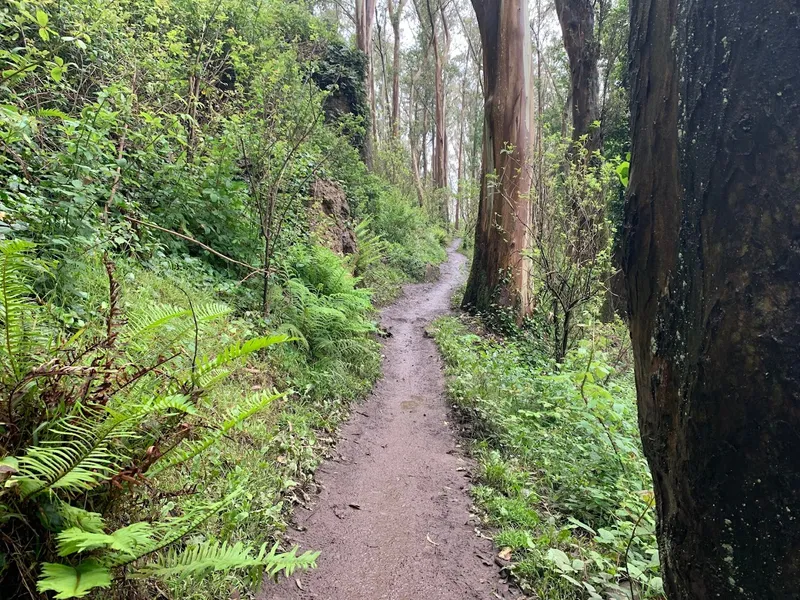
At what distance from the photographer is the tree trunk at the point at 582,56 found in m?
9.40

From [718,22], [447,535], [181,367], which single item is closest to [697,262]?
[718,22]

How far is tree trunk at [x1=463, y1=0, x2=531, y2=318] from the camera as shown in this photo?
7880mm

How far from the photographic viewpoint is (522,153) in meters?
8.05

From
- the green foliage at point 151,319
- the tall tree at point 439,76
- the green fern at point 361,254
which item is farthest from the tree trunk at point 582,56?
the tall tree at point 439,76

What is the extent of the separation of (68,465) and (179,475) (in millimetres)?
1160

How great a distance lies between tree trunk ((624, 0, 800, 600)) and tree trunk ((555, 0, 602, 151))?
9169mm

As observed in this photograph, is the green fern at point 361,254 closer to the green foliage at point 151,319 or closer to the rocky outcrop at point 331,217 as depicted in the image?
the rocky outcrop at point 331,217

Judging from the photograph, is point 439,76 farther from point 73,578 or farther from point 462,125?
point 73,578

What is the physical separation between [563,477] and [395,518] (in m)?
1.42

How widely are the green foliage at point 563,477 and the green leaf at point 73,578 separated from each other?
2.05 metres

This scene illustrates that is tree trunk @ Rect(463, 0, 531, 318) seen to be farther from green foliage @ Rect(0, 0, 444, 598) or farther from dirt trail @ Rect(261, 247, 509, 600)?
dirt trail @ Rect(261, 247, 509, 600)

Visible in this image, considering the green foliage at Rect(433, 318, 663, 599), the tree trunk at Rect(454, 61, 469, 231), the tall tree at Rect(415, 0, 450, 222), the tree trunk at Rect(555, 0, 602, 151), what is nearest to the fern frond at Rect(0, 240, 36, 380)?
the green foliage at Rect(433, 318, 663, 599)

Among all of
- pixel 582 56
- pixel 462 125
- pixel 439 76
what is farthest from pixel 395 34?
pixel 582 56

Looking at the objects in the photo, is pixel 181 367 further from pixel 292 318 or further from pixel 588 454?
pixel 588 454
